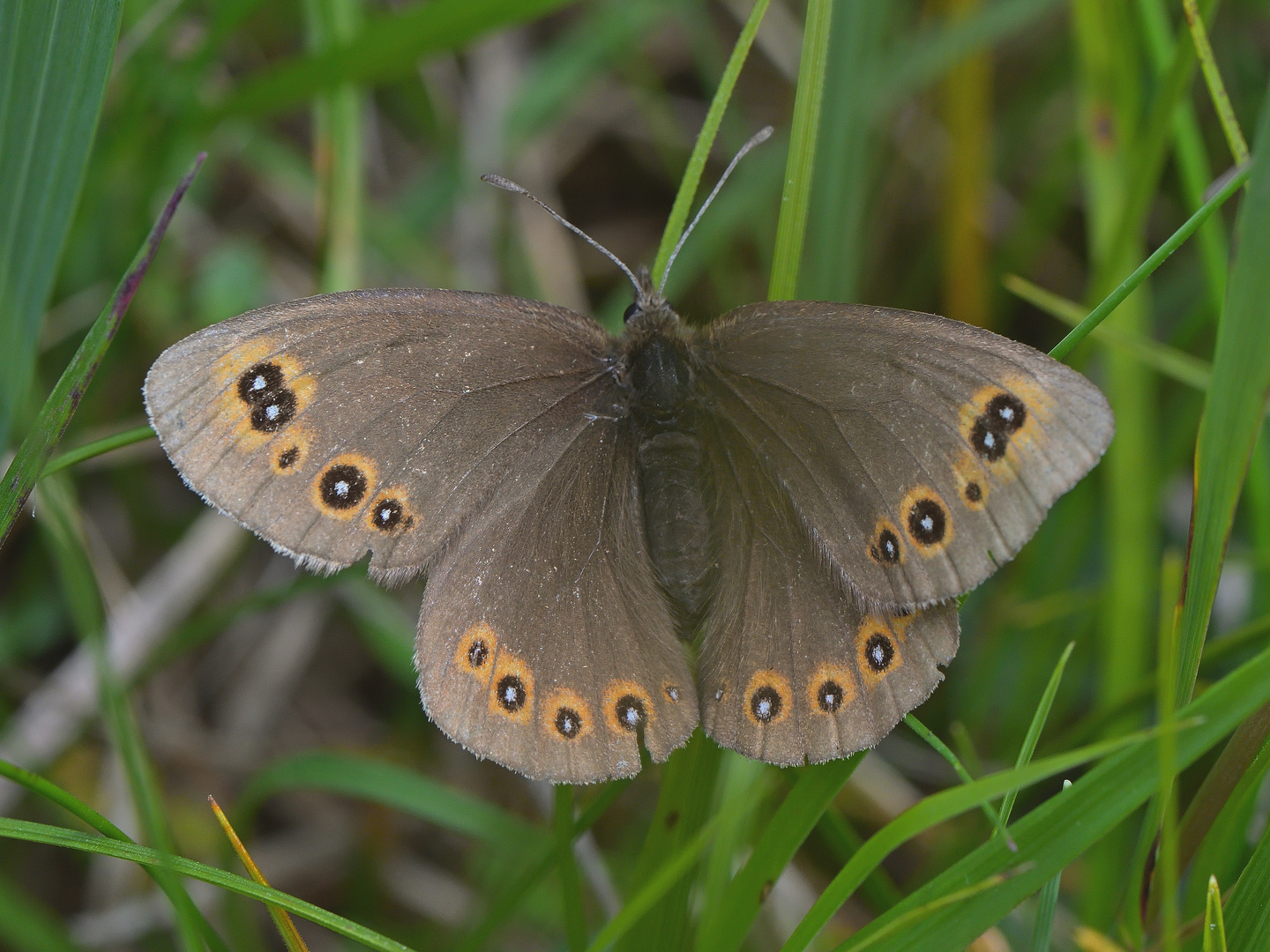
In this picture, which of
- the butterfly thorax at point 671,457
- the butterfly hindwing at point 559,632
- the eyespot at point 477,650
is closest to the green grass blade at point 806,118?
the butterfly thorax at point 671,457

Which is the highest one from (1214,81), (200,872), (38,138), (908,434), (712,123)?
(1214,81)

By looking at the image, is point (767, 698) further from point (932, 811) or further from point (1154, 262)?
point (1154, 262)

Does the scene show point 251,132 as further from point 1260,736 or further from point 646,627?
point 1260,736

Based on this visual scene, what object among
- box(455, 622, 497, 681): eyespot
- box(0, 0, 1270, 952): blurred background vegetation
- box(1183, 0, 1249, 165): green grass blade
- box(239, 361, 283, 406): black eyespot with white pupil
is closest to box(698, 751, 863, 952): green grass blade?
box(0, 0, 1270, 952): blurred background vegetation

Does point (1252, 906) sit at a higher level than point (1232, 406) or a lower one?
lower

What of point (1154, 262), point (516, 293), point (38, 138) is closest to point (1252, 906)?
point (1154, 262)

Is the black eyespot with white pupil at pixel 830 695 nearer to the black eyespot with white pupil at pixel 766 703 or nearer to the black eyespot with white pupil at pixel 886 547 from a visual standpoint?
the black eyespot with white pupil at pixel 766 703

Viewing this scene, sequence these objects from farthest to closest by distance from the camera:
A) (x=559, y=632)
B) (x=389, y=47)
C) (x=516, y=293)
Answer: (x=516, y=293), (x=389, y=47), (x=559, y=632)

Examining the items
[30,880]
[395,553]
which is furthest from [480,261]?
[30,880]

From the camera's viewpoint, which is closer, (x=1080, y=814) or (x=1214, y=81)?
(x=1080, y=814)
